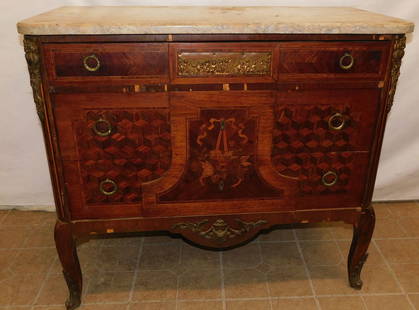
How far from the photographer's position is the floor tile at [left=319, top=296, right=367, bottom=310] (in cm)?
178

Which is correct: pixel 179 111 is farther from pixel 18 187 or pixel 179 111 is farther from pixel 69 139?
pixel 18 187

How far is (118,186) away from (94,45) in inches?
20.6

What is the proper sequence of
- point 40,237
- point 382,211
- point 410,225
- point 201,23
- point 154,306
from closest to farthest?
1. point 201,23
2. point 154,306
3. point 40,237
4. point 410,225
5. point 382,211

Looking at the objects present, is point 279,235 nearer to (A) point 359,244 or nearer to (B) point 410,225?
(A) point 359,244

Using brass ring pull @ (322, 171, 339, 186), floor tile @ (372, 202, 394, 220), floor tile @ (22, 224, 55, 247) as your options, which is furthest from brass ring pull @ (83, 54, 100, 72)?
floor tile @ (372, 202, 394, 220)

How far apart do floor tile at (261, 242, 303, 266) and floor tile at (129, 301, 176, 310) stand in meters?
0.53

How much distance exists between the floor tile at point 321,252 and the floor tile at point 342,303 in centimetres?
23

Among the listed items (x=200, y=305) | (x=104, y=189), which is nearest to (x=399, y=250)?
(x=200, y=305)

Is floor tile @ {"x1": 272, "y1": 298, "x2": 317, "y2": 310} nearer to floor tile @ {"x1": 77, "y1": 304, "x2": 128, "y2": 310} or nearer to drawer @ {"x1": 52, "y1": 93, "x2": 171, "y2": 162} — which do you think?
floor tile @ {"x1": 77, "y1": 304, "x2": 128, "y2": 310}


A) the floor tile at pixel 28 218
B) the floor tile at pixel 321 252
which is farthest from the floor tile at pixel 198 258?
the floor tile at pixel 28 218

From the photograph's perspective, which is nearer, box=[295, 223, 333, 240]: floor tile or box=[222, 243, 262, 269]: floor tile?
box=[222, 243, 262, 269]: floor tile

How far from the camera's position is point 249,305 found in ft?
5.87

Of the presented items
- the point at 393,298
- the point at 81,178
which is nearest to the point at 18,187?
the point at 81,178

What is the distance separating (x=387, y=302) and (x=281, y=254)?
0.53 m
